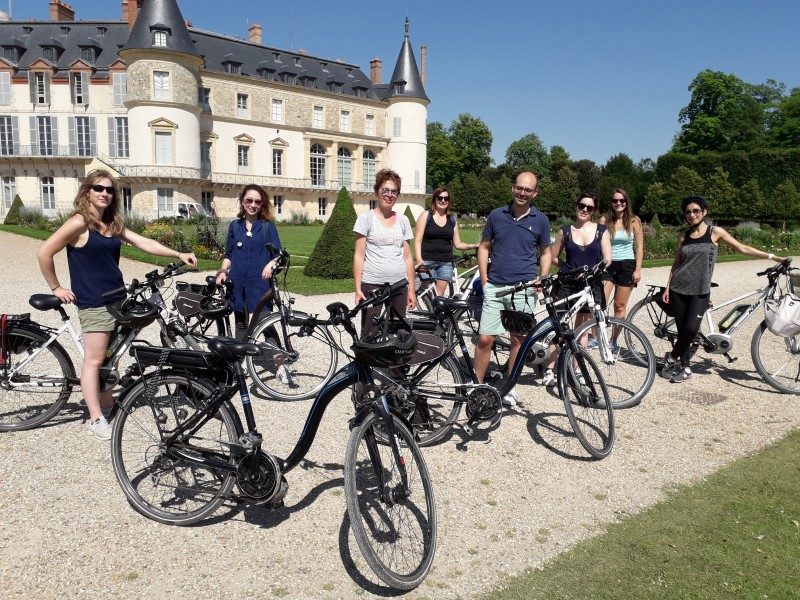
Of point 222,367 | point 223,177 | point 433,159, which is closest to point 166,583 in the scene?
point 222,367

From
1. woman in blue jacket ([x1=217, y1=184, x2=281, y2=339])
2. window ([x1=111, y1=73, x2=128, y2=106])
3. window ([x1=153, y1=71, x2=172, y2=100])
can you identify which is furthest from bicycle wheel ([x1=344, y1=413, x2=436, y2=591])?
window ([x1=111, y1=73, x2=128, y2=106])

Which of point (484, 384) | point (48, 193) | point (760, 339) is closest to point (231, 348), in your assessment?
point (484, 384)

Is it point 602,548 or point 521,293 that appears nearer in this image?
point 602,548

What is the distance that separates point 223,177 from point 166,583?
43.9 metres

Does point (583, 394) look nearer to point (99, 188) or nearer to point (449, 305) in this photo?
point (449, 305)

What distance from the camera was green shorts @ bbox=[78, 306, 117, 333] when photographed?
4.00 meters

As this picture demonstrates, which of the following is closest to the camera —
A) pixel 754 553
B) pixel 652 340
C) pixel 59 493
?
pixel 754 553

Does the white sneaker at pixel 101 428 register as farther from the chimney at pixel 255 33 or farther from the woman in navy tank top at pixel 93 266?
the chimney at pixel 255 33

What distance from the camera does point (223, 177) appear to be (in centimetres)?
4384

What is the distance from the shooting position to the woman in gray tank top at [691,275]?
19.3 feet

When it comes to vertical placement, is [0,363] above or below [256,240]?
below

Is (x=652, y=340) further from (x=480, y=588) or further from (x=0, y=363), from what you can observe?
(x=0, y=363)

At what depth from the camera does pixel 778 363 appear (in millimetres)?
6367

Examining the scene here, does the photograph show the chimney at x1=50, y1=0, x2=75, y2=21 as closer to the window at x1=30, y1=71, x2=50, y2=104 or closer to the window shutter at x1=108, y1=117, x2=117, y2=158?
the window at x1=30, y1=71, x2=50, y2=104
